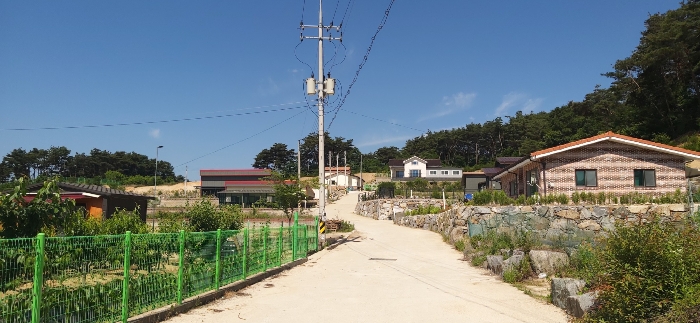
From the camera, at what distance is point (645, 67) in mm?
45875

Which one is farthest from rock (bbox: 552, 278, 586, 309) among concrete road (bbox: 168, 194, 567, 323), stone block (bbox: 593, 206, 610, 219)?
stone block (bbox: 593, 206, 610, 219)

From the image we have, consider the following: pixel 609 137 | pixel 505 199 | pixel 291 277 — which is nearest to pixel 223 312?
pixel 291 277

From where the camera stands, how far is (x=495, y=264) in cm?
1399

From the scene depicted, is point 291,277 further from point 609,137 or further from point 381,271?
point 609,137

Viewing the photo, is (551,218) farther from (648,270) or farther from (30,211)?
(30,211)

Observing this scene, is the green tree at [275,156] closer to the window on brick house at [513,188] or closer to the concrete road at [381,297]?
the window on brick house at [513,188]

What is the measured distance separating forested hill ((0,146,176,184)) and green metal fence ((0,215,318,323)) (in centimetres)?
7904

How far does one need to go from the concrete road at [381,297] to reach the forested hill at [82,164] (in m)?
75.9

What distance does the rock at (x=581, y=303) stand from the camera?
7.54 meters

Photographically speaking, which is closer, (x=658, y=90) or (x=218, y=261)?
(x=218, y=261)

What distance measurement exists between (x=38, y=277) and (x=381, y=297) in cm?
674

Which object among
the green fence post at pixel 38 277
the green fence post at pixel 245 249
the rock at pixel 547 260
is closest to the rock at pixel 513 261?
the rock at pixel 547 260

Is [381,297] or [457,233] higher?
[457,233]

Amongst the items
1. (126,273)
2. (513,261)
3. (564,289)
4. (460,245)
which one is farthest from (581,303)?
(460,245)
